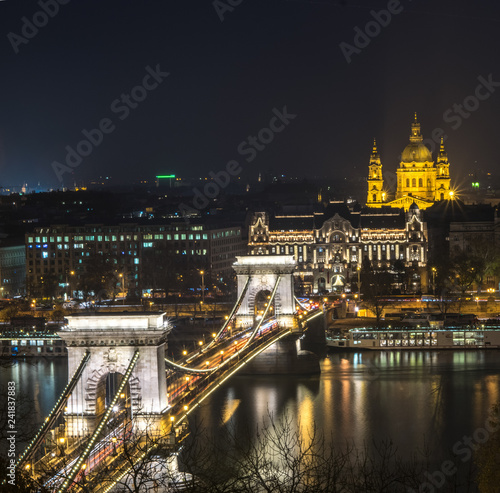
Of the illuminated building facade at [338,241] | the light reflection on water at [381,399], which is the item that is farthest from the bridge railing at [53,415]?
the illuminated building facade at [338,241]

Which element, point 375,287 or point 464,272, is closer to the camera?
point 375,287

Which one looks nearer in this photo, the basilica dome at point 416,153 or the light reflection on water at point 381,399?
the light reflection on water at point 381,399

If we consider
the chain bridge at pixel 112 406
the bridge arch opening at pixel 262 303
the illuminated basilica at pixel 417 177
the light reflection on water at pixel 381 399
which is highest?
the illuminated basilica at pixel 417 177

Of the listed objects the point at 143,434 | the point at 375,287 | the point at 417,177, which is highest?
the point at 417,177

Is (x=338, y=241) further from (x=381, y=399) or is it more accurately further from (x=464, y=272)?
(x=381, y=399)

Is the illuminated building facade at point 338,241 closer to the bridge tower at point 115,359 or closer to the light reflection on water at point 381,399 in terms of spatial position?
the light reflection on water at point 381,399

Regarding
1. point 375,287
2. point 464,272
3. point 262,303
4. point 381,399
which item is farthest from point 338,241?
point 381,399
